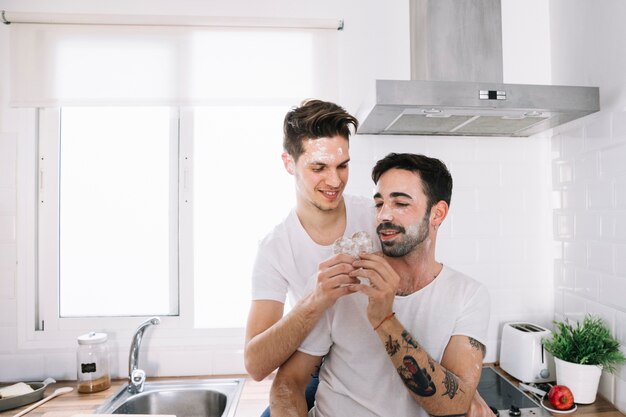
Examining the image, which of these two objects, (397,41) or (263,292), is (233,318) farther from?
(397,41)

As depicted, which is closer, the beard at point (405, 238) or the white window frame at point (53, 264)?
the beard at point (405, 238)

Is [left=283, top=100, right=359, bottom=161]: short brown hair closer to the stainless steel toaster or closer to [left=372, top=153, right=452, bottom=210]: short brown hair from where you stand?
[left=372, top=153, right=452, bottom=210]: short brown hair

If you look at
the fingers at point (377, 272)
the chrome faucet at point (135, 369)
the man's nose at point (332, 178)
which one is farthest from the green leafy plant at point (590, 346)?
the chrome faucet at point (135, 369)

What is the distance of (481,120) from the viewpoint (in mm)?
1609

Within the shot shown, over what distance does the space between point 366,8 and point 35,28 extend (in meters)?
1.55

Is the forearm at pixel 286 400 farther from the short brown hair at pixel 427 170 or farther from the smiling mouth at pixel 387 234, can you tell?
the short brown hair at pixel 427 170

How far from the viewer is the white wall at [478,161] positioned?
6.40ft

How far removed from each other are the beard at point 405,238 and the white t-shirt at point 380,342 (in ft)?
0.43

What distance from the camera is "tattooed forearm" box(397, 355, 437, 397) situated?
104 centimetres

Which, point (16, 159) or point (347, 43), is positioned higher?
point (347, 43)

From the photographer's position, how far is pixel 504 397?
1643 mm

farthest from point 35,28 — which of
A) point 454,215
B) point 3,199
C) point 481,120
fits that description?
point 454,215

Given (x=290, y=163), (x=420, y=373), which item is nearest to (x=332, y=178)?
(x=290, y=163)

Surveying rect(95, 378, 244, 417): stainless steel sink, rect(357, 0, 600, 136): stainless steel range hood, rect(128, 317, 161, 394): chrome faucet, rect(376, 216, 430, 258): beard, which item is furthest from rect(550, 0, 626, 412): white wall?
rect(128, 317, 161, 394): chrome faucet
